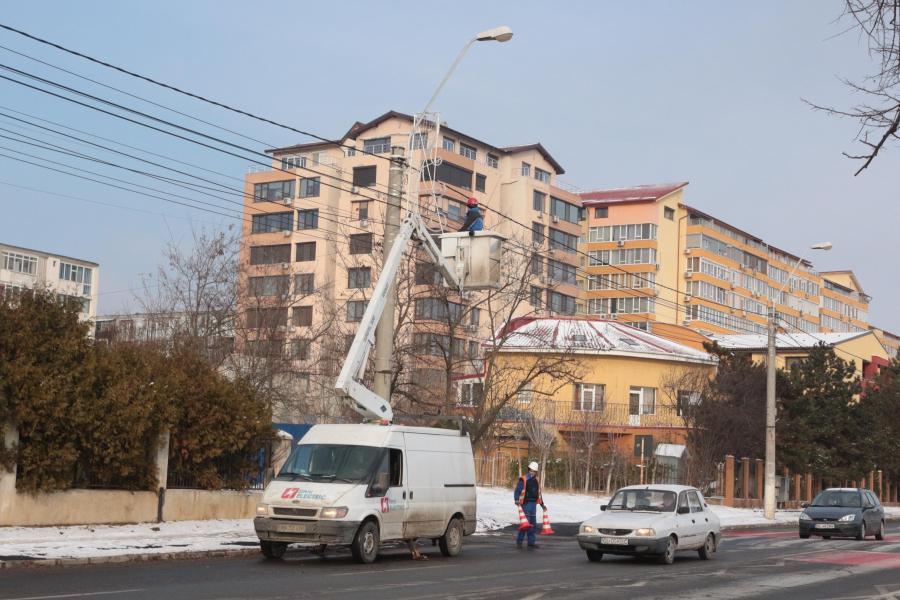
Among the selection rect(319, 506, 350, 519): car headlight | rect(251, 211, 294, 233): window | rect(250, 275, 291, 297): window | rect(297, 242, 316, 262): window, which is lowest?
rect(319, 506, 350, 519): car headlight

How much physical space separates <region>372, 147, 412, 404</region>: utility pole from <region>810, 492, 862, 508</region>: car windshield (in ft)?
50.2

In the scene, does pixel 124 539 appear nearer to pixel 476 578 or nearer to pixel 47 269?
pixel 476 578

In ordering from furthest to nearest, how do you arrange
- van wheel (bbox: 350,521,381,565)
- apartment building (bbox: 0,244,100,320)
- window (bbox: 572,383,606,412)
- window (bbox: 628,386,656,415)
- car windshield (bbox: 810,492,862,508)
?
apartment building (bbox: 0,244,100,320), window (bbox: 628,386,656,415), window (bbox: 572,383,606,412), car windshield (bbox: 810,492,862,508), van wheel (bbox: 350,521,381,565)

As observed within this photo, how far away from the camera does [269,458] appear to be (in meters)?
23.4

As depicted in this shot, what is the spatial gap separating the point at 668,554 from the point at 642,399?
38.1 metres

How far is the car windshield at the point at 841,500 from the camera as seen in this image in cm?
2803

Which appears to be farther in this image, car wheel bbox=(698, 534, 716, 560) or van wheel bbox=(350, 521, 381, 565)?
car wheel bbox=(698, 534, 716, 560)

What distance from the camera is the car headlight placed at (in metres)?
15.6

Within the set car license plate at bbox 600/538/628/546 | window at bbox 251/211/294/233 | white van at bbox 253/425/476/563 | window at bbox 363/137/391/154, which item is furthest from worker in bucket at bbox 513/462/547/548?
window at bbox 251/211/294/233

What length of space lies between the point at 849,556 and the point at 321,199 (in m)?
63.1

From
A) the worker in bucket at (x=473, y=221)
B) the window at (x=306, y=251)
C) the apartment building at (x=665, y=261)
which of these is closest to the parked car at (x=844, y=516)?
the worker in bucket at (x=473, y=221)

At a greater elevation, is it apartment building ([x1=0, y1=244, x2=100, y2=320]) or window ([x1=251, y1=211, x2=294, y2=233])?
window ([x1=251, y1=211, x2=294, y2=233])

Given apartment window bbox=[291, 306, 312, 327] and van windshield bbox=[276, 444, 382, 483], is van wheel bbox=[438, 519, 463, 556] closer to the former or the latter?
van windshield bbox=[276, 444, 382, 483]

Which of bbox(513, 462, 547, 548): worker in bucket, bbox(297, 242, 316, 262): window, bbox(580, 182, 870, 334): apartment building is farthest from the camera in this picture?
bbox(580, 182, 870, 334): apartment building
